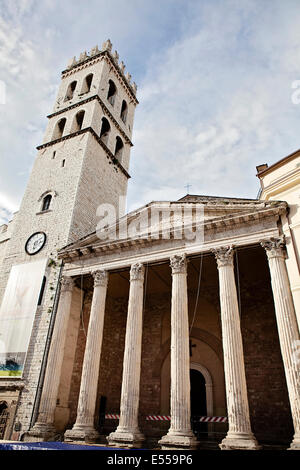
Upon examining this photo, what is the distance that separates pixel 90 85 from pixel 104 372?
59.4 ft

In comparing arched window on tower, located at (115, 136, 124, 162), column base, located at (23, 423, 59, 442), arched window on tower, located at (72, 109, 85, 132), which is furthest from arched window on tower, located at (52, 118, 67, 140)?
column base, located at (23, 423, 59, 442)

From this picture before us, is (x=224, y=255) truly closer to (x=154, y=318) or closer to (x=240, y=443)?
(x=240, y=443)

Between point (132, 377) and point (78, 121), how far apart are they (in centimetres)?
1597

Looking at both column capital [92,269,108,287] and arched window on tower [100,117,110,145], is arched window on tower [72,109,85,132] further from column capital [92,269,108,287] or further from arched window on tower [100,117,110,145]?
column capital [92,269,108,287]

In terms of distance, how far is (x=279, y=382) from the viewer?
11781 millimetres

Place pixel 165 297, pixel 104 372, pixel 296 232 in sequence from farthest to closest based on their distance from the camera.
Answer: pixel 165 297, pixel 104 372, pixel 296 232

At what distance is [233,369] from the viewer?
906 cm

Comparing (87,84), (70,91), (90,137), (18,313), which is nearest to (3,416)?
(18,313)

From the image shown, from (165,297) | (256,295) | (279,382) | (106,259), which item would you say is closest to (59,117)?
(106,259)

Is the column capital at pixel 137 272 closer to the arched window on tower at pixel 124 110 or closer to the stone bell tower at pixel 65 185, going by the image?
the stone bell tower at pixel 65 185

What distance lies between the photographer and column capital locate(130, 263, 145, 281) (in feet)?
39.6

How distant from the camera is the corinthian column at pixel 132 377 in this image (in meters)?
9.55

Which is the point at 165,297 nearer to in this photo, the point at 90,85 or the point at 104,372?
the point at 104,372

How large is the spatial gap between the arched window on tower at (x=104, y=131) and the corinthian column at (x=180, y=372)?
11961 mm
